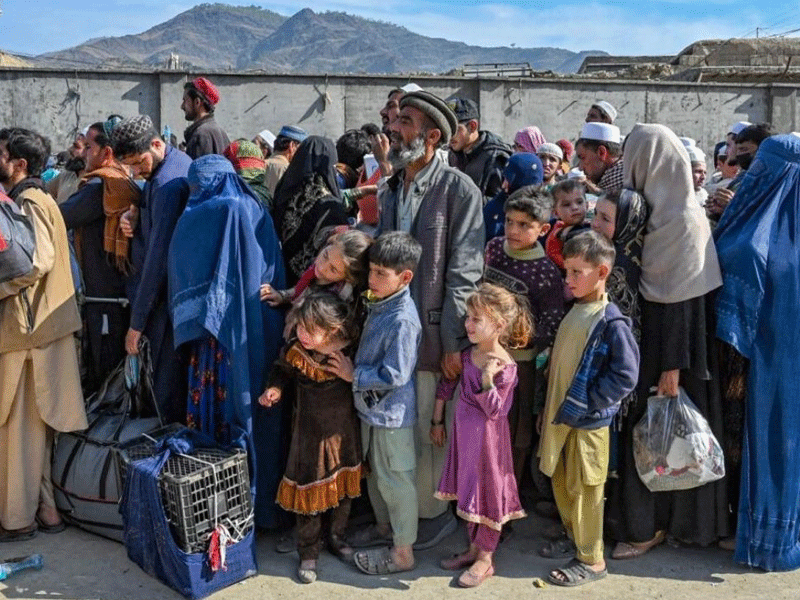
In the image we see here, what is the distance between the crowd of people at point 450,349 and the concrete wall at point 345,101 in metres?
20.3

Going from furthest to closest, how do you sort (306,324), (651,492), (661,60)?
(661,60) → (651,492) → (306,324)

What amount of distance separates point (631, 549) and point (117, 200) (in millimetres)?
3233

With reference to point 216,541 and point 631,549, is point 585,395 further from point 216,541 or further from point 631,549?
point 216,541

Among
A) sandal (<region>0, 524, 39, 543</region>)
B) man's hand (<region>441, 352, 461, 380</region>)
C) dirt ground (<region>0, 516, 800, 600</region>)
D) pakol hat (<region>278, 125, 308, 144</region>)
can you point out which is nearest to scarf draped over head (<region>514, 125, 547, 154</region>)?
pakol hat (<region>278, 125, 308, 144</region>)

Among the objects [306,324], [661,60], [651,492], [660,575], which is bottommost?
[660,575]

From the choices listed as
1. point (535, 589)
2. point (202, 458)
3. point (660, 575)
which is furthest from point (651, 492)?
point (202, 458)

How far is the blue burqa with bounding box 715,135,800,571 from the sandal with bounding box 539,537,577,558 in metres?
0.79

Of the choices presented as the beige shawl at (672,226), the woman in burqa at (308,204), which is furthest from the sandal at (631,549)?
the woman in burqa at (308,204)

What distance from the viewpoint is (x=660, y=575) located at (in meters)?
3.93

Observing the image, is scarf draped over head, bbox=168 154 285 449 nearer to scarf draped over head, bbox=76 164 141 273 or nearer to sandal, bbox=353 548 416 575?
scarf draped over head, bbox=76 164 141 273

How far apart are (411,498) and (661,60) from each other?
3824cm

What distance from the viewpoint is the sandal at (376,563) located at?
3896mm

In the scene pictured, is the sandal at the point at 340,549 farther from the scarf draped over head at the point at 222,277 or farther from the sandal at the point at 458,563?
the scarf draped over head at the point at 222,277

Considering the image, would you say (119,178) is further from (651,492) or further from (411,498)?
(651,492)
